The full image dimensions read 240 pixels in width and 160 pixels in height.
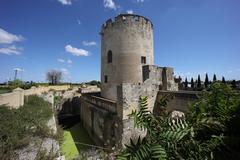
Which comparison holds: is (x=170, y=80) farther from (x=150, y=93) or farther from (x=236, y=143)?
(x=236, y=143)

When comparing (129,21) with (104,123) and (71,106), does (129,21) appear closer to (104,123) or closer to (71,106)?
(104,123)

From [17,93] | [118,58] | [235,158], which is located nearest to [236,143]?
[235,158]

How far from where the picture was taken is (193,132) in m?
2.45

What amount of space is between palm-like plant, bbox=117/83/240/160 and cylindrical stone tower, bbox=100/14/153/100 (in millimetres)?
11461

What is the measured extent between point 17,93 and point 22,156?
30.7 ft

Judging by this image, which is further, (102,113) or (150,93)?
(102,113)

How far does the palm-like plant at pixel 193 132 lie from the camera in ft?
6.48

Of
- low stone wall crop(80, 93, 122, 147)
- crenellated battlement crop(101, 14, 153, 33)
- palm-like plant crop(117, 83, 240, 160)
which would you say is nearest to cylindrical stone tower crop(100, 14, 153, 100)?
crenellated battlement crop(101, 14, 153, 33)

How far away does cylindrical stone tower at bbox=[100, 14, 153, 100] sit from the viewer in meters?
14.2

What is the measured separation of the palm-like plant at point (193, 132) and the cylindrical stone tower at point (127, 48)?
11.5 m

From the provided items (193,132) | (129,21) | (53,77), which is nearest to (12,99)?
(129,21)

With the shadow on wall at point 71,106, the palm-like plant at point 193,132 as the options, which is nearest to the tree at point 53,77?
the shadow on wall at point 71,106

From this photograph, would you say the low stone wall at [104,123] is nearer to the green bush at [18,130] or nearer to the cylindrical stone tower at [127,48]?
the cylindrical stone tower at [127,48]

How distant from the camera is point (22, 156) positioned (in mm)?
5992
